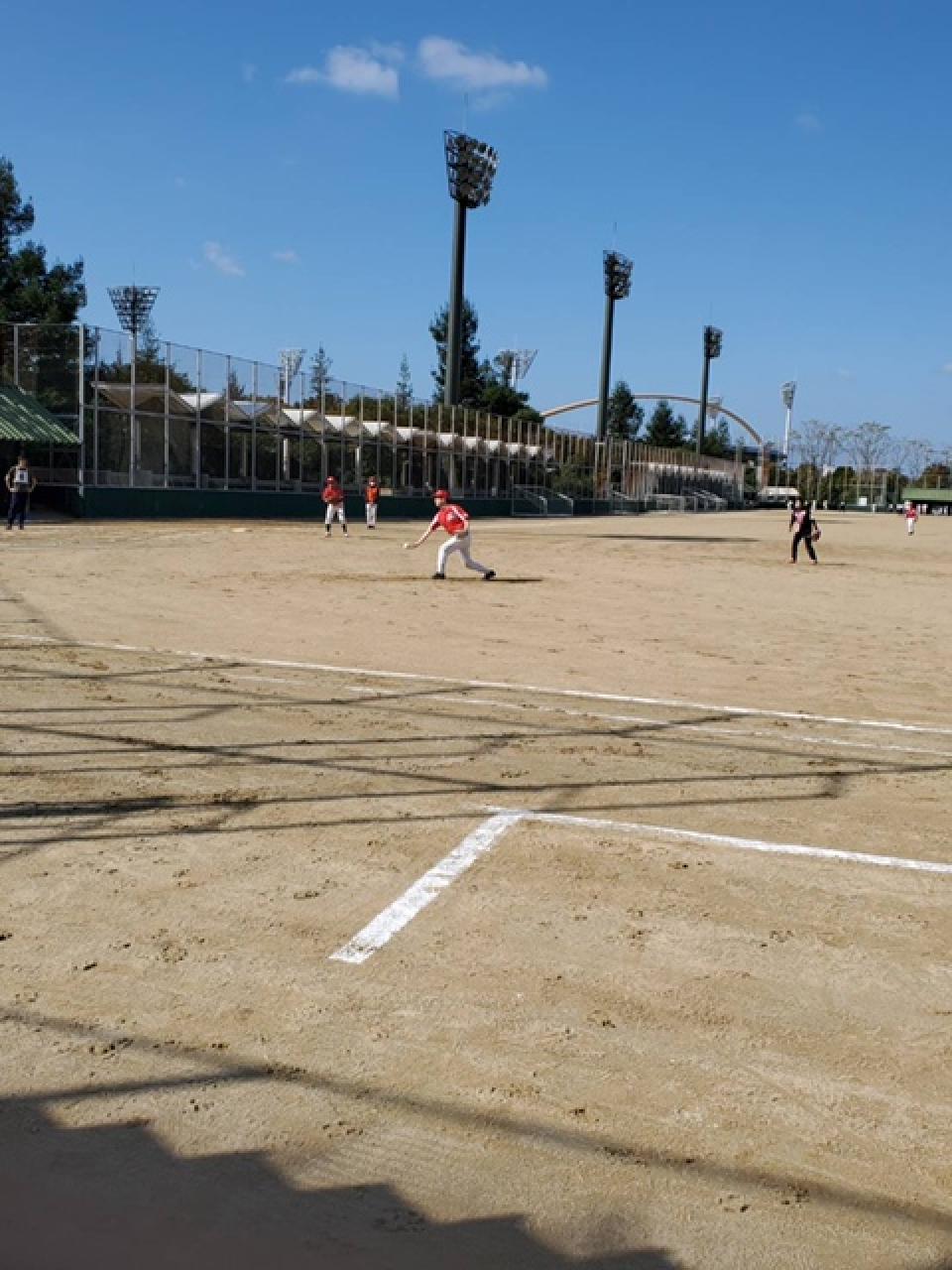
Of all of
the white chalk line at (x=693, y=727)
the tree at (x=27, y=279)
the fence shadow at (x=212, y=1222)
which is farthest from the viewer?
the tree at (x=27, y=279)

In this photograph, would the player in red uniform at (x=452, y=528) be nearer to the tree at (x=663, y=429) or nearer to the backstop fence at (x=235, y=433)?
the backstop fence at (x=235, y=433)

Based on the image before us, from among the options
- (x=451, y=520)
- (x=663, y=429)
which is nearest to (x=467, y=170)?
(x=451, y=520)

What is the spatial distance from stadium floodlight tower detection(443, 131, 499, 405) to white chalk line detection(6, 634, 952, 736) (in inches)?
2069

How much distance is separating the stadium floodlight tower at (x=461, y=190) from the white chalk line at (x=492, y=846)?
192ft

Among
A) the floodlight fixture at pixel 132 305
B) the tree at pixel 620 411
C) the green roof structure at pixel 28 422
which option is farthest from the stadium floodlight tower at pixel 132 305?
the tree at pixel 620 411

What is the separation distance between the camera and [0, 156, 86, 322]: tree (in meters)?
63.2

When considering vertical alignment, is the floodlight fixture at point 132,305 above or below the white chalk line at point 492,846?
above

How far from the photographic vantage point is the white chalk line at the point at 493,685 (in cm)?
1010

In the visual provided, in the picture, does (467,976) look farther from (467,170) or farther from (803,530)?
(467,170)

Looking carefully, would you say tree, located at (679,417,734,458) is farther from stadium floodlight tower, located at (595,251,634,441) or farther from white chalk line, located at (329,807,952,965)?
white chalk line, located at (329,807,952,965)

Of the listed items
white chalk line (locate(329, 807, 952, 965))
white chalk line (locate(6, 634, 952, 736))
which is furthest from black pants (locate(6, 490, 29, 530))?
white chalk line (locate(329, 807, 952, 965))

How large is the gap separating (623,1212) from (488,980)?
1.46m

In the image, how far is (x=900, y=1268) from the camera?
3076 mm

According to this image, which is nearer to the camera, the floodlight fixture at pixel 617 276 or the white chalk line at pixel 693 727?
the white chalk line at pixel 693 727
